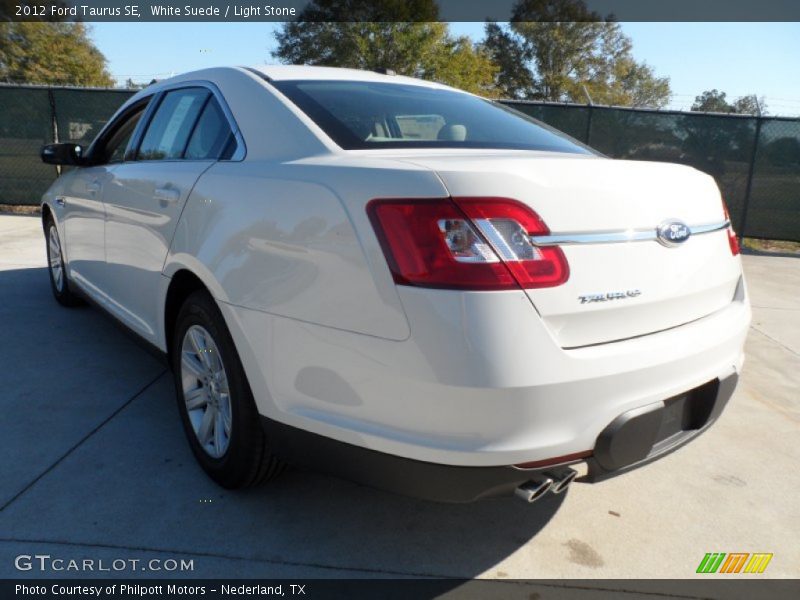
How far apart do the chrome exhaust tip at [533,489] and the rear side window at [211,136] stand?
1.61 metres

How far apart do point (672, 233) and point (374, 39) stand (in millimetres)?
33888

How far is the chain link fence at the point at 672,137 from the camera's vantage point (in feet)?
31.0

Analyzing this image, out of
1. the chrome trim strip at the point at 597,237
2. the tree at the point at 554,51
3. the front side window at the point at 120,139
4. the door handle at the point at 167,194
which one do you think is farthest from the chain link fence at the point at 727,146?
the tree at the point at 554,51

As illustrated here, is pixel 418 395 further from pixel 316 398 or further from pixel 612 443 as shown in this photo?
pixel 612 443

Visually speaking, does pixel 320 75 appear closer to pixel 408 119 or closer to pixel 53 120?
pixel 408 119

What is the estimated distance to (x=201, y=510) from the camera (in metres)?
2.44

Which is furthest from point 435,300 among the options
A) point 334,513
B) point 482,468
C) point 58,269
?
point 58,269

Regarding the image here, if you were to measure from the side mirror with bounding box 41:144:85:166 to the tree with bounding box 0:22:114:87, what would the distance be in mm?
37428

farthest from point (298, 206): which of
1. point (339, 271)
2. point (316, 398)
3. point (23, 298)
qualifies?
point (23, 298)

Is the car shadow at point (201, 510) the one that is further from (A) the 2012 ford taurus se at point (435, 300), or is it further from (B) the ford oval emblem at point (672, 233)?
(B) the ford oval emblem at point (672, 233)

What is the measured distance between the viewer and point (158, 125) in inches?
131

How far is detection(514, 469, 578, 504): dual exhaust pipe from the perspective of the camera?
1.86 metres

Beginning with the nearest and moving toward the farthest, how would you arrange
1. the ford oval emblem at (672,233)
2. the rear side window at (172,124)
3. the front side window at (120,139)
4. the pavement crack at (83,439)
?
the ford oval emblem at (672,233) → the pavement crack at (83,439) → the rear side window at (172,124) → the front side window at (120,139)

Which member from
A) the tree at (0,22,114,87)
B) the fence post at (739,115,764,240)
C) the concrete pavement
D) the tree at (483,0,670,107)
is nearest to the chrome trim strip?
the concrete pavement
